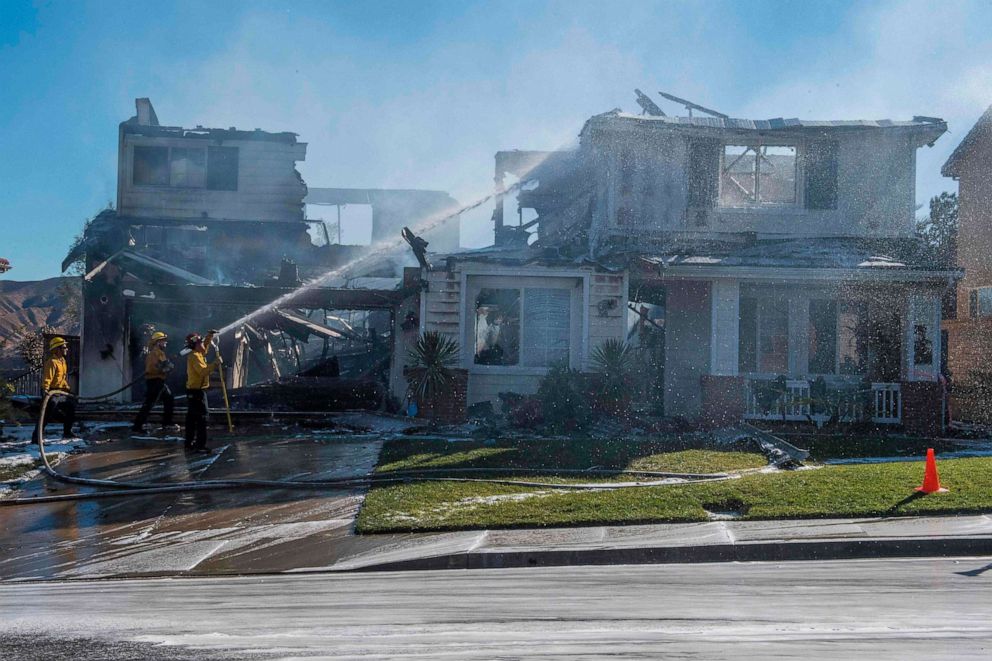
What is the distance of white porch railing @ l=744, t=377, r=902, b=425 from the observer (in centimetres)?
1667

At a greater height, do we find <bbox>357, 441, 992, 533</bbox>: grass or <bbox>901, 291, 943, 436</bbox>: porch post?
<bbox>901, 291, 943, 436</bbox>: porch post

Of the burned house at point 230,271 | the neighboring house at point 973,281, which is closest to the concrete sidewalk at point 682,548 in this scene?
the burned house at point 230,271

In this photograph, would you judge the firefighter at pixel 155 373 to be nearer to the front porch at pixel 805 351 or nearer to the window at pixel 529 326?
the window at pixel 529 326

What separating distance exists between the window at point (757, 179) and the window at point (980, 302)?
242 inches

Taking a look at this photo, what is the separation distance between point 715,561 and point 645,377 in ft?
33.9

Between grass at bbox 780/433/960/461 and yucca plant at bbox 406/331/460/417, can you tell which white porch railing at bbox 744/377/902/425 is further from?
yucca plant at bbox 406/331/460/417

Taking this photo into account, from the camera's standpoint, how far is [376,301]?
62.2ft

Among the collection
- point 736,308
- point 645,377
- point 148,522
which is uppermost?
point 736,308

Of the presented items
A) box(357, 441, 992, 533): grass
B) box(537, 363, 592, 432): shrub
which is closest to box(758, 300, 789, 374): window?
box(537, 363, 592, 432): shrub

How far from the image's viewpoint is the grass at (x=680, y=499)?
8.61 m

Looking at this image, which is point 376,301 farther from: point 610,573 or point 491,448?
point 610,573

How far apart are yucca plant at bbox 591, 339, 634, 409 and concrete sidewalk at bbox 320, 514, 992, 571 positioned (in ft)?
25.4

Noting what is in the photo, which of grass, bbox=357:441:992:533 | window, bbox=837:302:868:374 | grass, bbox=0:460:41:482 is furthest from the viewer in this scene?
window, bbox=837:302:868:374

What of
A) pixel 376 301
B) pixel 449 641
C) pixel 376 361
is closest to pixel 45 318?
pixel 376 361
